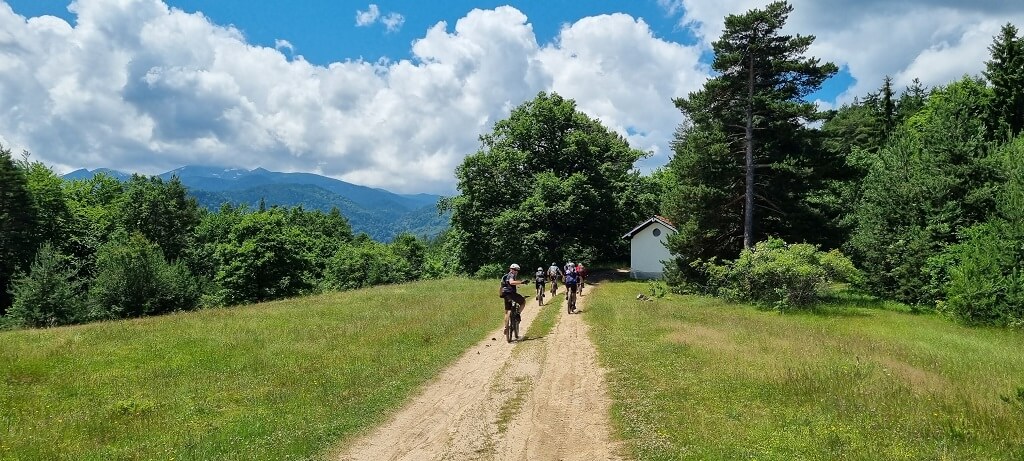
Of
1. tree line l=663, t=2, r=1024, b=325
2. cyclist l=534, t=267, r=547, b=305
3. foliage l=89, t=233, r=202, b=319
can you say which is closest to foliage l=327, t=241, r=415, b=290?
foliage l=89, t=233, r=202, b=319

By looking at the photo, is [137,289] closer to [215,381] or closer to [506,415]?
[215,381]

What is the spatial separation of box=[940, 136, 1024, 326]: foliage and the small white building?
65.9 ft

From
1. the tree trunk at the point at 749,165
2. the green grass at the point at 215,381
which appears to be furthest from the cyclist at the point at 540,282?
the tree trunk at the point at 749,165

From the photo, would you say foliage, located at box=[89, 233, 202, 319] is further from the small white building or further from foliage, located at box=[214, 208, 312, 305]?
the small white building

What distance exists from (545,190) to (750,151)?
54.1 feet

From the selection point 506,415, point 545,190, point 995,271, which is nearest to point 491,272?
point 545,190

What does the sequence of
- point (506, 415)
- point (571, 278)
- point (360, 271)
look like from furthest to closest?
point (360, 271), point (571, 278), point (506, 415)

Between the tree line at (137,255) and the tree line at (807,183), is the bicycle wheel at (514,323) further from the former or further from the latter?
the tree line at (137,255)

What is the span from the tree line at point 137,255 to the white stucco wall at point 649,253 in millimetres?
19284

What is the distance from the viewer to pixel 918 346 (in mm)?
16188

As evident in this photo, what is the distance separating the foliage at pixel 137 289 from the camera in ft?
96.0

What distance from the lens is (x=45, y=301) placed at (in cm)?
2864

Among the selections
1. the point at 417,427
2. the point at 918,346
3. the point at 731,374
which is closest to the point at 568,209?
the point at 918,346

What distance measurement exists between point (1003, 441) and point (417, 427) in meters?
8.53
